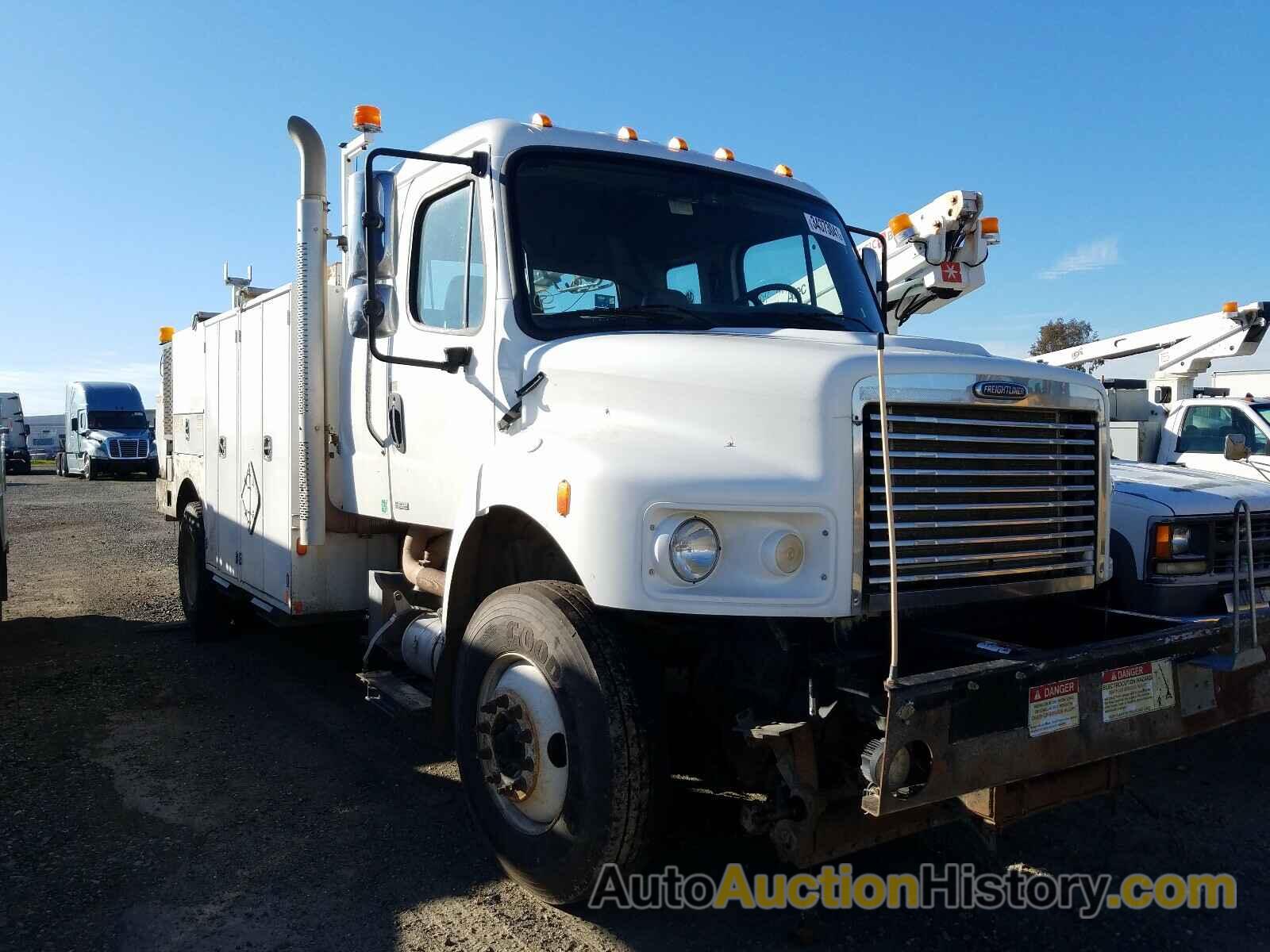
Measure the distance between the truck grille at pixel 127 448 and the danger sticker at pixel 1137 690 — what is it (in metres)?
33.5

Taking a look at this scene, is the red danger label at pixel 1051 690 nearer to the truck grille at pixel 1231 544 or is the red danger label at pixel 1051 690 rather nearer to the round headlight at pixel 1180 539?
the round headlight at pixel 1180 539

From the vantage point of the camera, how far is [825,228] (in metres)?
5.03

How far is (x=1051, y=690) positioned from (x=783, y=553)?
36.2 inches

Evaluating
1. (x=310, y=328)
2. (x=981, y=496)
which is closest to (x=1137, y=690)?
(x=981, y=496)

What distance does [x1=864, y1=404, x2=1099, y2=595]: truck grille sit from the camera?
3.15 metres

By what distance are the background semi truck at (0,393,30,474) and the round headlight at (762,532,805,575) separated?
37.5 metres

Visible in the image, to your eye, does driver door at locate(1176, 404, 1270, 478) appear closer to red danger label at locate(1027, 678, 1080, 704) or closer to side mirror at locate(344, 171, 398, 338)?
red danger label at locate(1027, 678, 1080, 704)

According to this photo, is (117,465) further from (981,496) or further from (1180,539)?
(981,496)

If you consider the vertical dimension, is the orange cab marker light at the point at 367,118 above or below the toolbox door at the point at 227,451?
above

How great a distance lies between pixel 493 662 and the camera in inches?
146

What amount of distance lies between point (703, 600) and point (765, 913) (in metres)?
1.35

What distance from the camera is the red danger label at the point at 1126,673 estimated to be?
325 centimetres

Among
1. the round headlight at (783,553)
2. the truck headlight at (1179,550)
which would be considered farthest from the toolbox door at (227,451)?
the truck headlight at (1179,550)

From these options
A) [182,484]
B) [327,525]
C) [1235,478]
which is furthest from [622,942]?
[182,484]
